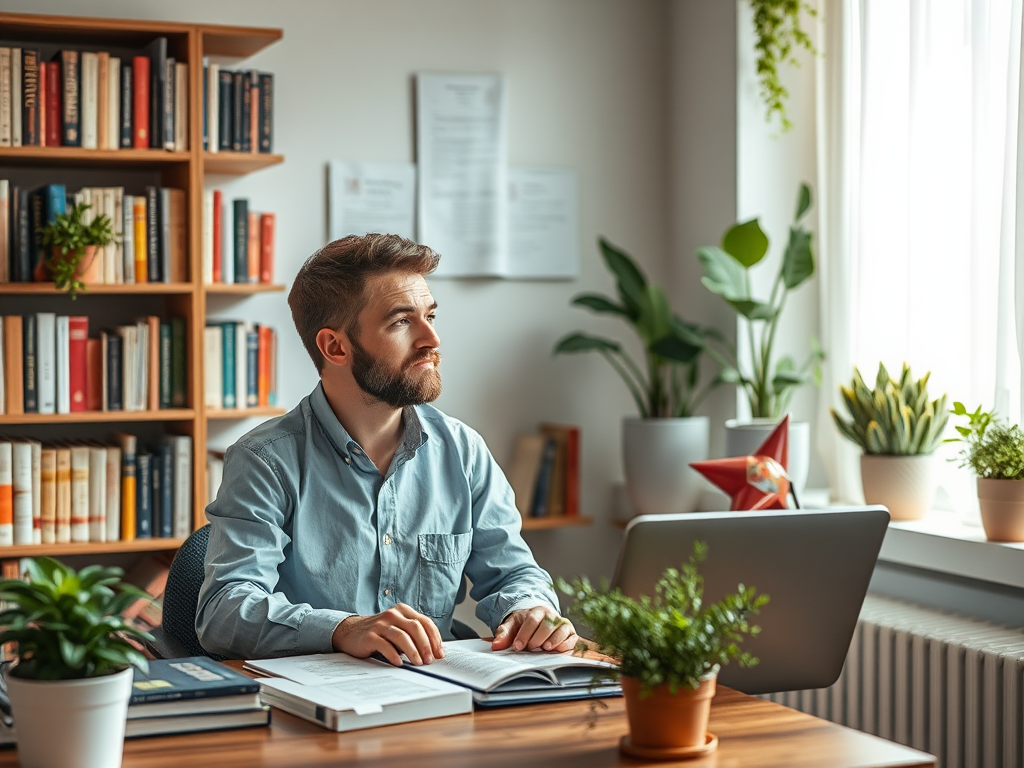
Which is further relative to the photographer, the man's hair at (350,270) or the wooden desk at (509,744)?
the man's hair at (350,270)

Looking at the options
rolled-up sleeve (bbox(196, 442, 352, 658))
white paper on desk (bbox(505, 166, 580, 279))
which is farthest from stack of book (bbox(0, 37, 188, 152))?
rolled-up sleeve (bbox(196, 442, 352, 658))

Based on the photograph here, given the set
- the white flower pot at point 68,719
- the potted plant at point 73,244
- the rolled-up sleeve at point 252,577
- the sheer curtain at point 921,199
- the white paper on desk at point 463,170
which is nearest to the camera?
the white flower pot at point 68,719

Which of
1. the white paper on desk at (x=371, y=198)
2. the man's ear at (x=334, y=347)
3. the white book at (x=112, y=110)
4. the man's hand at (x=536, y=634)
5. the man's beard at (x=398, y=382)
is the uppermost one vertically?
the white book at (x=112, y=110)

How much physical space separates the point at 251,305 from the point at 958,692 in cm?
217

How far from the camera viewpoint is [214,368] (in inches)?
127

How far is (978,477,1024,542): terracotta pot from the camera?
2.54 metres

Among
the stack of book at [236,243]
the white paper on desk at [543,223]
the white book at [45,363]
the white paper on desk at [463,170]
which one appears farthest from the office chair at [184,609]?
the white paper on desk at [543,223]

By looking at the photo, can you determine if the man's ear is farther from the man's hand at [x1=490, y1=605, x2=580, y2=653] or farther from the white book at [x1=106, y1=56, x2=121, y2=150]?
the white book at [x1=106, y1=56, x2=121, y2=150]

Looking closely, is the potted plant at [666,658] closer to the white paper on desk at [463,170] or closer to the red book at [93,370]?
the red book at [93,370]

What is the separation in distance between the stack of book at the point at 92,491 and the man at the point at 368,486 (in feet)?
4.03

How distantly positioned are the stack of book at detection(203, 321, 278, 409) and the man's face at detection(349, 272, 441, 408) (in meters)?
1.28

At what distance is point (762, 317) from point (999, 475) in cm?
85

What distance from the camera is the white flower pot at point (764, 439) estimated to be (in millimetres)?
3166

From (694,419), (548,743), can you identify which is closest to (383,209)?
(694,419)
